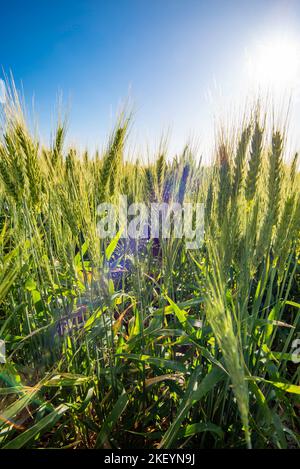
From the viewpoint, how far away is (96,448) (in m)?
0.94

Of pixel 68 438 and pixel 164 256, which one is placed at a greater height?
pixel 164 256

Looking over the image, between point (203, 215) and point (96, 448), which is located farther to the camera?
point (203, 215)

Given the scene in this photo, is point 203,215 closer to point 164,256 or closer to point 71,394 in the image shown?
point 164,256

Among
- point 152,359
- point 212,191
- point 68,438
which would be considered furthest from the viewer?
point 212,191
